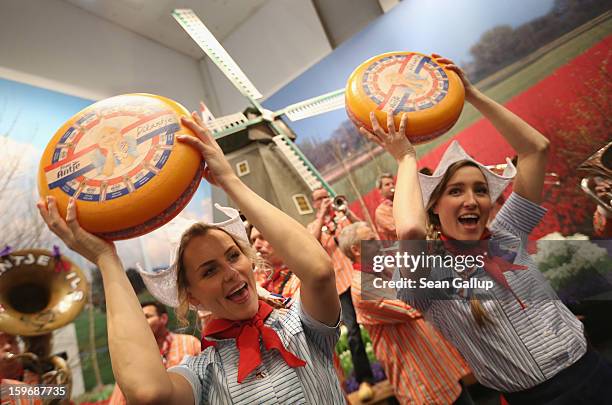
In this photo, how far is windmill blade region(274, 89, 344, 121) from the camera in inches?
212

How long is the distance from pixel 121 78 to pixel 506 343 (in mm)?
4566

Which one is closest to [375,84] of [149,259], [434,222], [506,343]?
[434,222]

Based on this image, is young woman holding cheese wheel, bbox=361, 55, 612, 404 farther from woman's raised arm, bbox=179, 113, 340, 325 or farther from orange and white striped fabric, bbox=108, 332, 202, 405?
orange and white striped fabric, bbox=108, 332, 202, 405

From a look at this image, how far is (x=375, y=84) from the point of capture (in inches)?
79.4

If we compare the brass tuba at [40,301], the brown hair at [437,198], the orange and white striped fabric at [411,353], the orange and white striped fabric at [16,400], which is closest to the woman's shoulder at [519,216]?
the brown hair at [437,198]

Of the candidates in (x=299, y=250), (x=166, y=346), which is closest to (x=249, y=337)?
(x=299, y=250)

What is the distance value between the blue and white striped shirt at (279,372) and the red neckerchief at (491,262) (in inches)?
29.4

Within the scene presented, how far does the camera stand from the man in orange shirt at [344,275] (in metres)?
3.83

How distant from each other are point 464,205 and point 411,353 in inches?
63.3

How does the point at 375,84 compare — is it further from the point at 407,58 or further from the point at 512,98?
the point at 512,98

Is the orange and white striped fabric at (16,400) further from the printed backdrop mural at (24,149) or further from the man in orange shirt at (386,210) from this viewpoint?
the man in orange shirt at (386,210)

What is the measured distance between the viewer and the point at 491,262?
1.73m

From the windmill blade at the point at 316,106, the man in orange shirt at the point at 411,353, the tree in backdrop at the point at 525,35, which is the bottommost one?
the man in orange shirt at the point at 411,353

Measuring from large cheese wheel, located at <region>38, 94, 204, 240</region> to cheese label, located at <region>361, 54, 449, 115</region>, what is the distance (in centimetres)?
98
